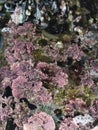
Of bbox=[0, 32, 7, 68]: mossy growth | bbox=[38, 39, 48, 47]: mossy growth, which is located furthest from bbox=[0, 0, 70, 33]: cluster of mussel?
bbox=[0, 32, 7, 68]: mossy growth

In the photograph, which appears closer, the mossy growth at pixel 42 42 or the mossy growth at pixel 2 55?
the mossy growth at pixel 2 55

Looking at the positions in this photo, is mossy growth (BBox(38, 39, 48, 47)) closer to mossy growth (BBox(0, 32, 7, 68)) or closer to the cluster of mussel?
the cluster of mussel

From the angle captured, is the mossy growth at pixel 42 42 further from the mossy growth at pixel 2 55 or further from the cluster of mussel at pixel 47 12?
the mossy growth at pixel 2 55

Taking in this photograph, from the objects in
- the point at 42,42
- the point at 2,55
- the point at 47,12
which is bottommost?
the point at 2,55

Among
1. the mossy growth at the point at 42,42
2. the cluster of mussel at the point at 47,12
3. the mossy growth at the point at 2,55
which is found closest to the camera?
the mossy growth at the point at 2,55

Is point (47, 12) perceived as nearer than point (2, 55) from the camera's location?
No

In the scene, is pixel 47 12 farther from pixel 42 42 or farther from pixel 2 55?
pixel 2 55

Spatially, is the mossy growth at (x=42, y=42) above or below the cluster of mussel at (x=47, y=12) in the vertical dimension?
below

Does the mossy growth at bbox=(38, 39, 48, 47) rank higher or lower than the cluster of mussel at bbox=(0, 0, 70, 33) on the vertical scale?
lower

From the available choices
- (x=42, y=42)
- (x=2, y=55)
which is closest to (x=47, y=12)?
(x=42, y=42)

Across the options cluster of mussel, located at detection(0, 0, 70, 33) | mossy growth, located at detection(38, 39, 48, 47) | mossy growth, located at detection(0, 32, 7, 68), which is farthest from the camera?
cluster of mussel, located at detection(0, 0, 70, 33)

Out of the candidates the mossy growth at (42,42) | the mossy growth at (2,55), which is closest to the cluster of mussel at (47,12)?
the mossy growth at (42,42)
